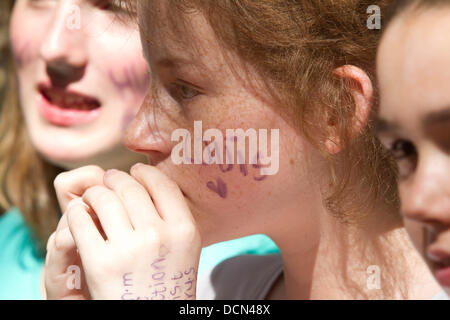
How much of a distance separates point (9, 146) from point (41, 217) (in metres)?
0.17

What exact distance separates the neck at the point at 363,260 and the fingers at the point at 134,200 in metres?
0.19

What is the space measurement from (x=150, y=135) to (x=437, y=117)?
314mm

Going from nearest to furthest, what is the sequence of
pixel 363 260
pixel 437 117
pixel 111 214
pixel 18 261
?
pixel 437 117 < pixel 111 214 < pixel 363 260 < pixel 18 261

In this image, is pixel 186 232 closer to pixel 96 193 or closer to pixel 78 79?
pixel 96 193

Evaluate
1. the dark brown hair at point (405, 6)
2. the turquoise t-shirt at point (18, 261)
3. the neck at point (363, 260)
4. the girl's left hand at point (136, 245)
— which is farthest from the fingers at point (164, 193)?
the turquoise t-shirt at point (18, 261)

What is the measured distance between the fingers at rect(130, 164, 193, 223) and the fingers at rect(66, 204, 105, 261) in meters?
0.07

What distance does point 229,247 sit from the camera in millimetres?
1011

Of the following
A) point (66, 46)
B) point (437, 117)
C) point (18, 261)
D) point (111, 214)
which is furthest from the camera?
point (18, 261)

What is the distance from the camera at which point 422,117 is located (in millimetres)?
463

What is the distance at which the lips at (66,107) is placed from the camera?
0.88 meters

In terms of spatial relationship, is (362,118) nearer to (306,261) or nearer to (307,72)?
(307,72)

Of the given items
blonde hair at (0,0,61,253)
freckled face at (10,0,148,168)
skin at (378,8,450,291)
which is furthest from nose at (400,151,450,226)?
blonde hair at (0,0,61,253)

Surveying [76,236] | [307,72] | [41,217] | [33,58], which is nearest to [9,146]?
[41,217]

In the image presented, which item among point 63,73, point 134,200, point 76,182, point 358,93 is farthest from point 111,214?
point 63,73
